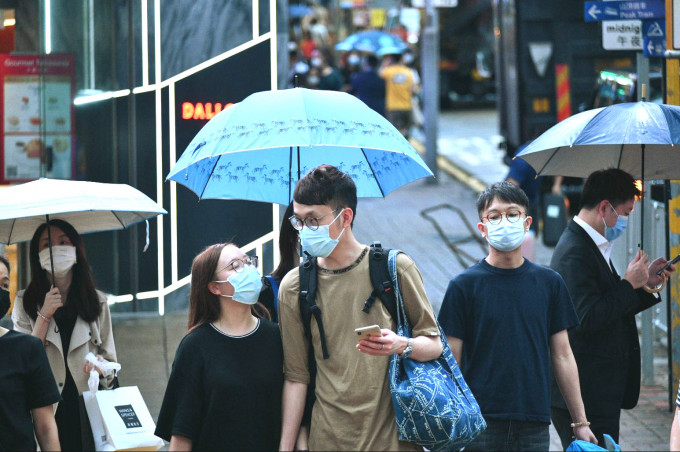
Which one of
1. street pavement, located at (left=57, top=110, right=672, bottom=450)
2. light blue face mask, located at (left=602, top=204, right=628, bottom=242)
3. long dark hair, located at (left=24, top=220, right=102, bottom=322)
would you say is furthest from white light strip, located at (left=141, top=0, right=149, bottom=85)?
light blue face mask, located at (left=602, top=204, right=628, bottom=242)

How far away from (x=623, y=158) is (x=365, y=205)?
10.4m

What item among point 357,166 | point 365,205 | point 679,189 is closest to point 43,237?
point 357,166

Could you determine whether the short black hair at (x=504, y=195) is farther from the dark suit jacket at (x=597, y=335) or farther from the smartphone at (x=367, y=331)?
the smartphone at (x=367, y=331)

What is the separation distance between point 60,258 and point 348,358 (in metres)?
1.91

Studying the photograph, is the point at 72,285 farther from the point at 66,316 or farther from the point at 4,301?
the point at 4,301

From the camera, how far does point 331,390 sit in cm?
400

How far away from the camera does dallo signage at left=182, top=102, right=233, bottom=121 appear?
970 centimetres

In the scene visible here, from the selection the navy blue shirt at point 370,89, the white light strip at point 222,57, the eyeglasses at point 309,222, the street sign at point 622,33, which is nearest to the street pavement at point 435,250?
the navy blue shirt at point 370,89

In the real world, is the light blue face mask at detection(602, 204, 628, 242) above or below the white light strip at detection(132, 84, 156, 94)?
below

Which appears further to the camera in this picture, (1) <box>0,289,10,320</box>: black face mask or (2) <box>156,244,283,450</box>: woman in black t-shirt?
(1) <box>0,289,10,320</box>: black face mask

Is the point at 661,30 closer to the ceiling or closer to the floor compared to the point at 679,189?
closer to the ceiling

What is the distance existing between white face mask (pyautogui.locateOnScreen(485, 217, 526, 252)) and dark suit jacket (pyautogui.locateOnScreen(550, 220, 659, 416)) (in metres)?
0.62

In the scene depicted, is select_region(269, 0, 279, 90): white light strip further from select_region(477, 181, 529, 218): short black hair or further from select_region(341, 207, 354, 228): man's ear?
select_region(341, 207, 354, 228): man's ear

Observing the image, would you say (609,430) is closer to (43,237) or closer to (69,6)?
(43,237)
